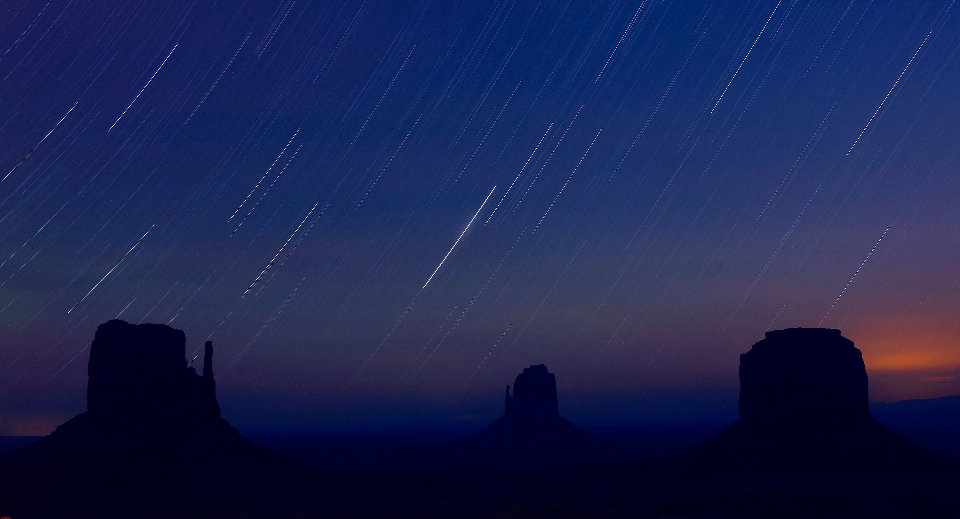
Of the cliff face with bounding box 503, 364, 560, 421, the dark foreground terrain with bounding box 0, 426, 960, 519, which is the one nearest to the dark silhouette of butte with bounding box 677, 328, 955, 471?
the dark foreground terrain with bounding box 0, 426, 960, 519

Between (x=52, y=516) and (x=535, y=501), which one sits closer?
(x=52, y=516)

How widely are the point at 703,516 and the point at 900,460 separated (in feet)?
132

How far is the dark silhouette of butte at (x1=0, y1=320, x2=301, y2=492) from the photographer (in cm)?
7706

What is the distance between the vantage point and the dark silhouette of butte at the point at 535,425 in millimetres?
181500

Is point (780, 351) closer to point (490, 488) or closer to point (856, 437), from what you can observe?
point (856, 437)

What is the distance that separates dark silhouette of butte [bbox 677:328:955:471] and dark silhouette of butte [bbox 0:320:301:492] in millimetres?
48283

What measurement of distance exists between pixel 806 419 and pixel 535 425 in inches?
3936

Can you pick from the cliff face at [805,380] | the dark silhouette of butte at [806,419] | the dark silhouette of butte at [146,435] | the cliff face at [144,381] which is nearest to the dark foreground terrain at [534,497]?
the dark silhouette of butte at [146,435]

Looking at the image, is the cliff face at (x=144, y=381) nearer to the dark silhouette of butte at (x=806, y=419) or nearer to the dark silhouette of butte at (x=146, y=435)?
the dark silhouette of butte at (x=146, y=435)

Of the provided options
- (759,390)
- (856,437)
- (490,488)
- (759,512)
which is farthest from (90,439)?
(856,437)

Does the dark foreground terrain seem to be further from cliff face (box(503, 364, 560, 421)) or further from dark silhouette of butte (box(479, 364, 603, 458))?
cliff face (box(503, 364, 560, 421))

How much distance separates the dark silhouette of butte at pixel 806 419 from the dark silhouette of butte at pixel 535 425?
260 ft

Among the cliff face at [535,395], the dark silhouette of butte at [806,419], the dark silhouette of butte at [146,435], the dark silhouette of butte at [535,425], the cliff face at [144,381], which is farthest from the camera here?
the cliff face at [535,395]

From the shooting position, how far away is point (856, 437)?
3691 inches
